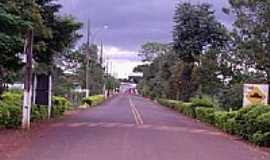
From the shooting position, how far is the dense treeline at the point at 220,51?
40.8m

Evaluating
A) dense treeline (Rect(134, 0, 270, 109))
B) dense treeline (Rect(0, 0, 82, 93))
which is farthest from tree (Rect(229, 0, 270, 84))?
dense treeline (Rect(0, 0, 82, 93))

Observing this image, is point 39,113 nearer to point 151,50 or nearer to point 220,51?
point 220,51

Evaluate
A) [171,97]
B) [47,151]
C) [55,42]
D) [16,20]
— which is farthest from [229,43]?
[171,97]

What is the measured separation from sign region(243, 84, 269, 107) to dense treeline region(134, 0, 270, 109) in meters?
9.38

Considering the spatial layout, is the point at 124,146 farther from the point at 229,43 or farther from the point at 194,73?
the point at 194,73

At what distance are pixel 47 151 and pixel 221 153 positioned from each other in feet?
17.6

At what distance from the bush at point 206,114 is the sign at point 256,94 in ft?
21.7

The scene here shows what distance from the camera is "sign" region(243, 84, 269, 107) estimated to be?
30.4 m

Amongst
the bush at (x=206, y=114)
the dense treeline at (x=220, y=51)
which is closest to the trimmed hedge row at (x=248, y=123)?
the bush at (x=206, y=114)

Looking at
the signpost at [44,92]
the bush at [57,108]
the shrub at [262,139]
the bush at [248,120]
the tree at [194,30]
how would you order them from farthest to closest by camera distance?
the tree at [194,30] → the bush at [57,108] → the signpost at [44,92] → the bush at [248,120] → the shrub at [262,139]

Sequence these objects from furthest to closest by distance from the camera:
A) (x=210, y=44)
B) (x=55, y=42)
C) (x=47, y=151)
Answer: (x=210, y=44) → (x=55, y=42) → (x=47, y=151)

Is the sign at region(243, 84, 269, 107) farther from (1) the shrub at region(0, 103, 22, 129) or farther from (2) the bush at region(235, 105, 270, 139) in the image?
(1) the shrub at region(0, 103, 22, 129)

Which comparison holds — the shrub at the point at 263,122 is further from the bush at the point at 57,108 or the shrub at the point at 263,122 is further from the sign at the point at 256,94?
the bush at the point at 57,108

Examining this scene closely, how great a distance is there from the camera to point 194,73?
57344mm
